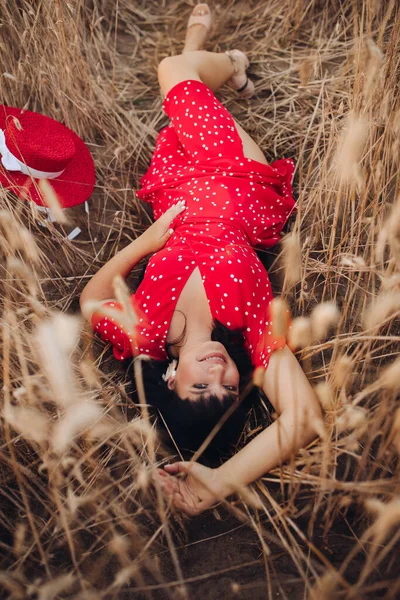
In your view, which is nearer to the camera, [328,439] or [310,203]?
[328,439]

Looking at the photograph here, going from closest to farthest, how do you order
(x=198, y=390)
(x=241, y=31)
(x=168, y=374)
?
(x=198, y=390)
(x=168, y=374)
(x=241, y=31)

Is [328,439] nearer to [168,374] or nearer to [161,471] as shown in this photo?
[161,471]

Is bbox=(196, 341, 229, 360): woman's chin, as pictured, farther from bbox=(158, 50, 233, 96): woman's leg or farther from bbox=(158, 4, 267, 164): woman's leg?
bbox=(158, 50, 233, 96): woman's leg

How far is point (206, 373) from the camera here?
4.87ft

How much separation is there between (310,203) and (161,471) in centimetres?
104

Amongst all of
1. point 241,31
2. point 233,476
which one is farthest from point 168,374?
point 241,31

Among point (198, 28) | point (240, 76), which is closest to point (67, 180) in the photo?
point (240, 76)

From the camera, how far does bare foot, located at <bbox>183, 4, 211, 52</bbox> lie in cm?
243

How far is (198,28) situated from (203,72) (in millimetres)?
416

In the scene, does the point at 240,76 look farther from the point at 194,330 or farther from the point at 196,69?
the point at 194,330

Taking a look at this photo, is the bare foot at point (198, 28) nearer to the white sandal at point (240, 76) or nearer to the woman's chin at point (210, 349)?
the white sandal at point (240, 76)

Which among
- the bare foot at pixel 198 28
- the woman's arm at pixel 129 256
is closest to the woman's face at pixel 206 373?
the woman's arm at pixel 129 256

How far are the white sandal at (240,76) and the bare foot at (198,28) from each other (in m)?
0.16

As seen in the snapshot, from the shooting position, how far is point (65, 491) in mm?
1418
